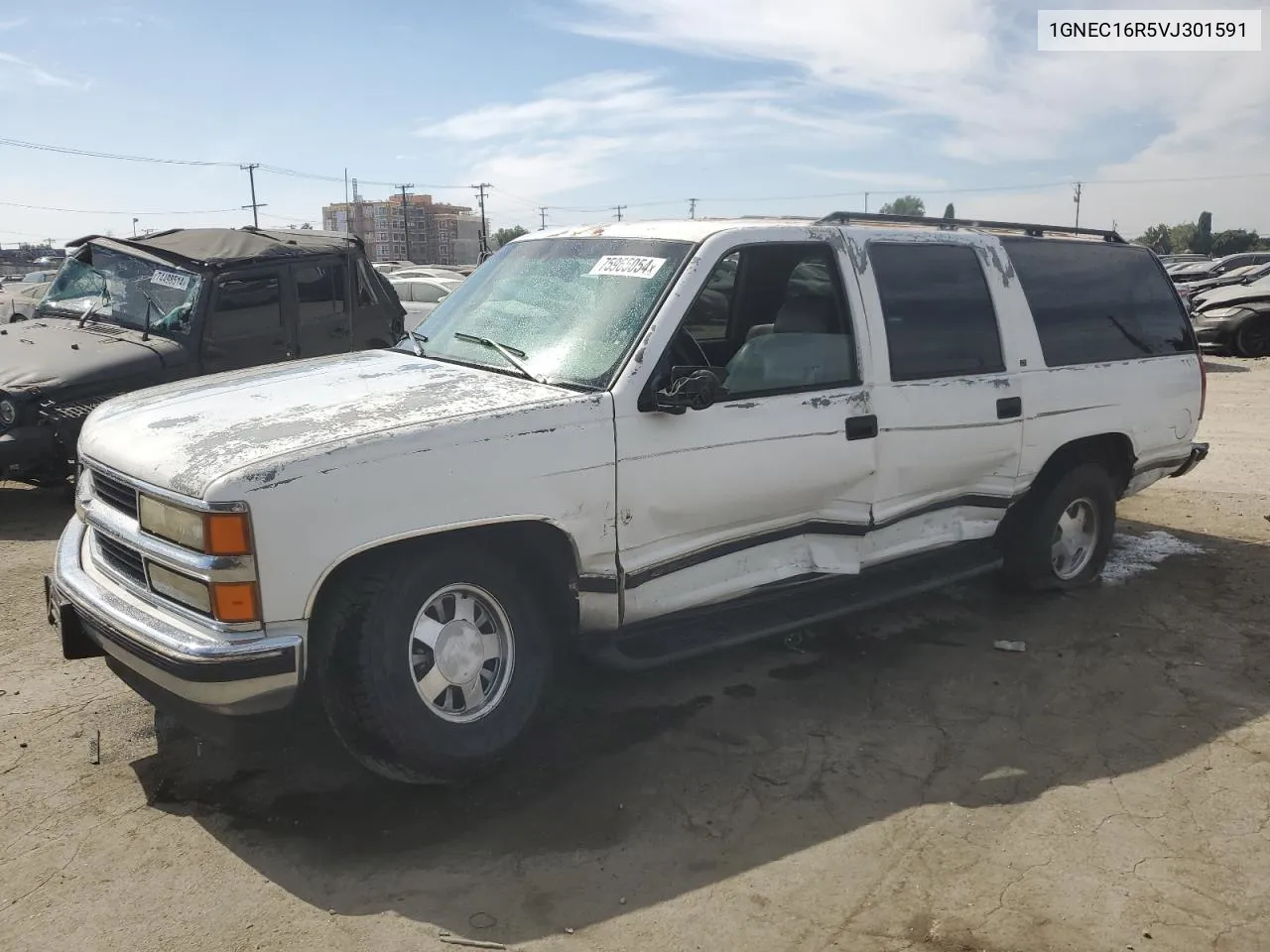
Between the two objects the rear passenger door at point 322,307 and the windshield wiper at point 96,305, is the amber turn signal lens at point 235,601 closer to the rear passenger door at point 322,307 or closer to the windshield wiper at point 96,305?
the rear passenger door at point 322,307

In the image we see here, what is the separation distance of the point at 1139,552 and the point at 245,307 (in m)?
6.87

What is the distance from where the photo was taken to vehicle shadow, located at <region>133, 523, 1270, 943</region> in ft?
10.2

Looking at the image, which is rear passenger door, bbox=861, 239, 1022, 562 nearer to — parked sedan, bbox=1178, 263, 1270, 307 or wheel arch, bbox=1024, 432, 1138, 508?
wheel arch, bbox=1024, 432, 1138, 508

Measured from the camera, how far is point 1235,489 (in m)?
8.21

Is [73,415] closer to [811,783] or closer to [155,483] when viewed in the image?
[155,483]

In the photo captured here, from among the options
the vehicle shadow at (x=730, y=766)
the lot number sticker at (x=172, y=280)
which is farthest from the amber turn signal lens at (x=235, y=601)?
the lot number sticker at (x=172, y=280)

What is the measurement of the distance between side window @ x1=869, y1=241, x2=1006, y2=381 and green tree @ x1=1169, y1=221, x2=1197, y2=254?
85.5 meters

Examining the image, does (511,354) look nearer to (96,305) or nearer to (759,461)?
(759,461)

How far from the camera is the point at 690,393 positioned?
367cm

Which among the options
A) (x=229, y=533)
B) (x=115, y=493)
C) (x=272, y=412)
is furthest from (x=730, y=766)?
(x=115, y=493)

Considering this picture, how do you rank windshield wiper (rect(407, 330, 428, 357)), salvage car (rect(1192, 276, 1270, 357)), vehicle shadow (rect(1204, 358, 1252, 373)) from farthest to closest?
salvage car (rect(1192, 276, 1270, 357))
vehicle shadow (rect(1204, 358, 1252, 373))
windshield wiper (rect(407, 330, 428, 357))

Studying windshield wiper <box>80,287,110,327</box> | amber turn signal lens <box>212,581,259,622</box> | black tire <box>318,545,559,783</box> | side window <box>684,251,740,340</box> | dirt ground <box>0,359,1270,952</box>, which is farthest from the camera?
windshield wiper <box>80,287,110,327</box>

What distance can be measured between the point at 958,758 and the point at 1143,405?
276 cm

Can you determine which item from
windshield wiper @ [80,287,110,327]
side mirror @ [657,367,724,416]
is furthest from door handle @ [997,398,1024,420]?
windshield wiper @ [80,287,110,327]
